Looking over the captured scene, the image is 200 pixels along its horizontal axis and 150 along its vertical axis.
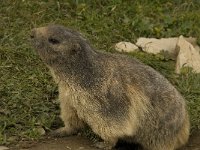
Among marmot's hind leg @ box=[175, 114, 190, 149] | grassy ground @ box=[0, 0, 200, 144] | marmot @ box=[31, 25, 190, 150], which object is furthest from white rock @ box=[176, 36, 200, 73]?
marmot @ box=[31, 25, 190, 150]

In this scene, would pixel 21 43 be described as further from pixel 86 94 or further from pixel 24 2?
pixel 86 94

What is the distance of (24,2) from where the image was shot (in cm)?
819

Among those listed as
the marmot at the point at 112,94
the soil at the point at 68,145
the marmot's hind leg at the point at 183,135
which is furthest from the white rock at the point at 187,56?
the marmot at the point at 112,94

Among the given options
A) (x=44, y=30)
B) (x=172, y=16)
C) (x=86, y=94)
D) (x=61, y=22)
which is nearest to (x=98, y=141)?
(x=86, y=94)

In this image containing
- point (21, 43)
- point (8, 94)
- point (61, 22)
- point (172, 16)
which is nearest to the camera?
point (8, 94)

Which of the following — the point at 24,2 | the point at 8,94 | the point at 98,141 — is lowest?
the point at 98,141

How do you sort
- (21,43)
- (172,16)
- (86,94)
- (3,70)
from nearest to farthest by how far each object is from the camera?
(86,94), (3,70), (21,43), (172,16)

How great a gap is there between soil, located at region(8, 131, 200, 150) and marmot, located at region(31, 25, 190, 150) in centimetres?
23

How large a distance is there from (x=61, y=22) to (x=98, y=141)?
8.78 feet

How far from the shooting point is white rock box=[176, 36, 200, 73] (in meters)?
7.28

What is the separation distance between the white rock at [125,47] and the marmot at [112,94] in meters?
1.98

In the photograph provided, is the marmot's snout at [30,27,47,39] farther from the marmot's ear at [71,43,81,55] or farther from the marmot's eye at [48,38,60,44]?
the marmot's ear at [71,43,81,55]

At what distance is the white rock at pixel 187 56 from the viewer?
7281 mm

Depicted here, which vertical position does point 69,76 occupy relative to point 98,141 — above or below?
above
